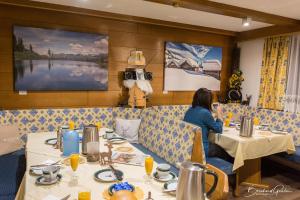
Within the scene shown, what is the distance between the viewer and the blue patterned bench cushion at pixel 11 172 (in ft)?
6.28

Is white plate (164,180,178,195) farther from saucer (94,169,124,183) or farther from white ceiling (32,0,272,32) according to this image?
white ceiling (32,0,272,32)

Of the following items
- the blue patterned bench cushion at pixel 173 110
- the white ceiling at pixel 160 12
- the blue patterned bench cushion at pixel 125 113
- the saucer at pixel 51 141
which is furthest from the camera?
the blue patterned bench cushion at pixel 173 110

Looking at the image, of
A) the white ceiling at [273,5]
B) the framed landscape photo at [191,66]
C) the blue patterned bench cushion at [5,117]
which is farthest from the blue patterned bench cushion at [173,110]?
the blue patterned bench cushion at [5,117]

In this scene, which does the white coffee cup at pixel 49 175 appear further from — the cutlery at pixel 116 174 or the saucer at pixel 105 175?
the cutlery at pixel 116 174

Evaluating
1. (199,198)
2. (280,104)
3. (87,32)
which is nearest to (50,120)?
(87,32)

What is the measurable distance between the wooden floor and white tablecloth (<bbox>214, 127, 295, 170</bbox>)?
49 cm

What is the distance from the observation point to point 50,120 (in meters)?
3.20

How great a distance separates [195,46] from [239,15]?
1.27m

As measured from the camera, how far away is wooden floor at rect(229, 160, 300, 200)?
2.74 metres

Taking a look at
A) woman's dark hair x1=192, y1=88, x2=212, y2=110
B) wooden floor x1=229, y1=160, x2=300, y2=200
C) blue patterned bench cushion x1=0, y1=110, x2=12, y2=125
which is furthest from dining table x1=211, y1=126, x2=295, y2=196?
blue patterned bench cushion x1=0, y1=110, x2=12, y2=125

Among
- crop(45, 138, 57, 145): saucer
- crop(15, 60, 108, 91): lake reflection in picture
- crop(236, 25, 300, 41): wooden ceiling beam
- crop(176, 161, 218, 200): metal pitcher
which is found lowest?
crop(45, 138, 57, 145): saucer

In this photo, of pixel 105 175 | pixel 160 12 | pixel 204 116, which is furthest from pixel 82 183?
pixel 160 12

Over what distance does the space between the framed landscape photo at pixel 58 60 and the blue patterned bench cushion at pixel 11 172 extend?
0.96 metres

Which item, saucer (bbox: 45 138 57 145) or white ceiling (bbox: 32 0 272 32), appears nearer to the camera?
saucer (bbox: 45 138 57 145)
